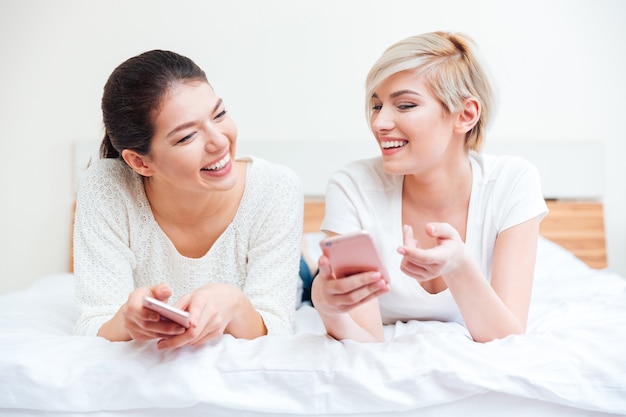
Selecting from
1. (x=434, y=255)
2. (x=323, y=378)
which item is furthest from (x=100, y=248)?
(x=434, y=255)

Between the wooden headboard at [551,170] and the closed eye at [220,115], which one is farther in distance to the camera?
the wooden headboard at [551,170]

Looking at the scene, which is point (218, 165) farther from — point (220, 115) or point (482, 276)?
point (482, 276)

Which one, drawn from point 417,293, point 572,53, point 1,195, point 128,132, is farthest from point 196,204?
point 572,53

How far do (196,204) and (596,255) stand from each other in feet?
6.16

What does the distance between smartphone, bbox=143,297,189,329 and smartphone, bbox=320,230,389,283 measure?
0.23 meters

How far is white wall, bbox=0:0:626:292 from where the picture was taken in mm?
2561

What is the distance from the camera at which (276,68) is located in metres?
2.57

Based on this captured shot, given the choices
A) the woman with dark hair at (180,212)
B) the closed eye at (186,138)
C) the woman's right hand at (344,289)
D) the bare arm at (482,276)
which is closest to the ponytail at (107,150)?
the woman with dark hair at (180,212)

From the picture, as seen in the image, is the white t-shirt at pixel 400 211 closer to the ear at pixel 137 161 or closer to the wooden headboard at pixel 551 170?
the ear at pixel 137 161

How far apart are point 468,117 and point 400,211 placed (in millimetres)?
240

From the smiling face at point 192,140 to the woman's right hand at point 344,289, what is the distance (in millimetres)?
355

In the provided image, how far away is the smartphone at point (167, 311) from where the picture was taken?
2.95ft

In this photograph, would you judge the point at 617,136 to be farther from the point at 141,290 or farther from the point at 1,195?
the point at 1,195

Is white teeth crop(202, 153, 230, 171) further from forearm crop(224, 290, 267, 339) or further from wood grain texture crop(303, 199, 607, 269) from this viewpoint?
wood grain texture crop(303, 199, 607, 269)
